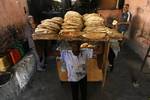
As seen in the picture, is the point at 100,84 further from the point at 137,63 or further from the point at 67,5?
the point at 67,5

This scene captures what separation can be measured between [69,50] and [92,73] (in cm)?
111

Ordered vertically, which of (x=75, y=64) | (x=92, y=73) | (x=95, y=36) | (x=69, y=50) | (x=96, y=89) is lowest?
(x=96, y=89)

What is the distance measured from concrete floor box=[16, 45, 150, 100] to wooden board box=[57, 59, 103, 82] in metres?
0.15

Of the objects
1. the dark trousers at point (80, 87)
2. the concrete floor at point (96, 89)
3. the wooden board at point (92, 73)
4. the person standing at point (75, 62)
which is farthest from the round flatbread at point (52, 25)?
the concrete floor at point (96, 89)

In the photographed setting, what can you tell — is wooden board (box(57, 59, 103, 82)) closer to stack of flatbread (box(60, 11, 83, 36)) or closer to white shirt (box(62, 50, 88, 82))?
white shirt (box(62, 50, 88, 82))

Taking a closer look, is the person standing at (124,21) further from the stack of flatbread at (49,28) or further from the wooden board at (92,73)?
the stack of flatbread at (49,28)

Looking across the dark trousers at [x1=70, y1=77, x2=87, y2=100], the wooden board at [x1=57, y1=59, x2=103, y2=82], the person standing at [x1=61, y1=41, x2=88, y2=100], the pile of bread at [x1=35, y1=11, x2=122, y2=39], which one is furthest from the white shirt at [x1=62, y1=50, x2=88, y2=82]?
the wooden board at [x1=57, y1=59, x2=103, y2=82]

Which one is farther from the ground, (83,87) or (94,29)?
(94,29)

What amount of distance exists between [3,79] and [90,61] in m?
1.54

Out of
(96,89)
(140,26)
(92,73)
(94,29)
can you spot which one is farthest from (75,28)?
(140,26)

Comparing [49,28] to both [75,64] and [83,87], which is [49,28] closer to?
[75,64]

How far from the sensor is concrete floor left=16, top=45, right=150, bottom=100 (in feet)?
9.80

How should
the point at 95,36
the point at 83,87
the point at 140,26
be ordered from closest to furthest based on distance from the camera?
the point at 95,36
the point at 83,87
the point at 140,26

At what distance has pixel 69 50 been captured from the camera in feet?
7.27
